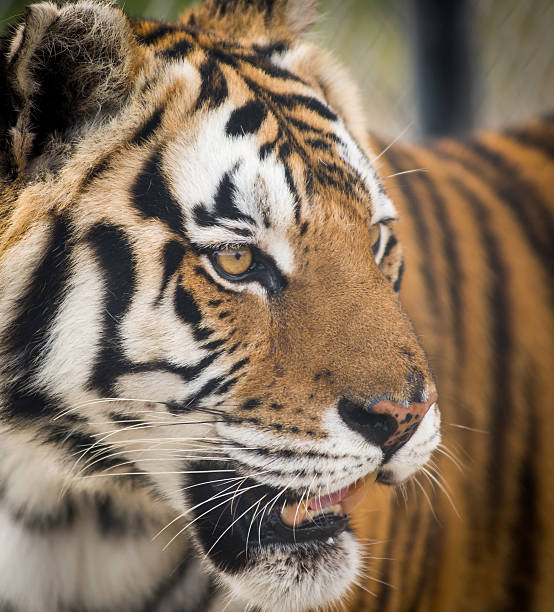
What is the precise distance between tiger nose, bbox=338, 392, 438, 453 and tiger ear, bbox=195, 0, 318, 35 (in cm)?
40

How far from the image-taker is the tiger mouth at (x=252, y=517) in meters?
Answer: 0.52

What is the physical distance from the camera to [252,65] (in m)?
0.58

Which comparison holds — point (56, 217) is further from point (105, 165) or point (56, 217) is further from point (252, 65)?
point (252, 65)

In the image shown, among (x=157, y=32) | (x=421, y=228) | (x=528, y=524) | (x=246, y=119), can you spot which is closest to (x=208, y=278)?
(x=246, y=119)

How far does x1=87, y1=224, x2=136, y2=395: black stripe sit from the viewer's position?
0.49 meters

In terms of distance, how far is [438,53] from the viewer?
1071mm

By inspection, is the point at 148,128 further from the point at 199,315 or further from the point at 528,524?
the point at 528,524

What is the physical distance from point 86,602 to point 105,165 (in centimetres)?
36

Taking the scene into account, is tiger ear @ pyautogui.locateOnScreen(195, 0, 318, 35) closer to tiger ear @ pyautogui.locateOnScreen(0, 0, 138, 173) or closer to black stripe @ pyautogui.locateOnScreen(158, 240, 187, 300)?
tiger ear @ pyautogui.locateOnScreen(0, 0, 138, 173)

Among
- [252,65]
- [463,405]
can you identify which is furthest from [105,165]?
[463,405]

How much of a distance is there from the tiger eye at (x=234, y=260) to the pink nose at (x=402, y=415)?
14 centimetres

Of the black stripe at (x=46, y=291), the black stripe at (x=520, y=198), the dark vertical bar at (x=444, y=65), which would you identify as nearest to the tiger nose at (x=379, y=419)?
the black stripe at (x=46, y=291)

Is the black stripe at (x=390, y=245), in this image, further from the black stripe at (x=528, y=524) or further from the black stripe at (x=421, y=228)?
the black stripe at (x=528, y=524)

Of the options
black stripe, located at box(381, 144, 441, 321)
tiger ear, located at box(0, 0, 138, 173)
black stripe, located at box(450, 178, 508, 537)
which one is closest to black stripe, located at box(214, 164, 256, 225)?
tiger ear, located at box(0, 0, 138, 173)
